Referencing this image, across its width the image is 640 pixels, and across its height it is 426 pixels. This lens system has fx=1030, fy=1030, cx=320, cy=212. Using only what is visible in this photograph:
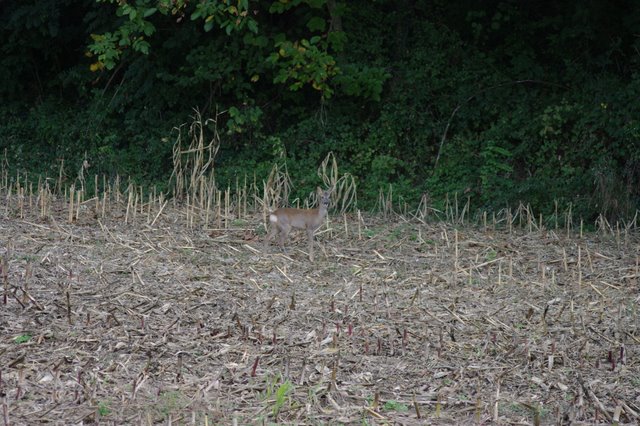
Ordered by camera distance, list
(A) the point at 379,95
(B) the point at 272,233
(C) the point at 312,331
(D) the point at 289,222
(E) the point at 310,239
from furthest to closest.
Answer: (A) the point at 379,95 → (B) the point at 272,233 → (D) the point at 289,222 → (E) the point at 310,239 → (C) the point at 312,331

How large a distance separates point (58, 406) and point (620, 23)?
39.2 ft

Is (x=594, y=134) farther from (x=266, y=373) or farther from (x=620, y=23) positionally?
(x=266, y=373)

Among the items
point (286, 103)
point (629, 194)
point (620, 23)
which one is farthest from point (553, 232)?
point (286, 103)

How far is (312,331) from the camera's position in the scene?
7707 millimetres

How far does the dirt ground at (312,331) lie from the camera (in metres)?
6.25

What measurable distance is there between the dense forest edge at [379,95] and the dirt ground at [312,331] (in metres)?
3.77

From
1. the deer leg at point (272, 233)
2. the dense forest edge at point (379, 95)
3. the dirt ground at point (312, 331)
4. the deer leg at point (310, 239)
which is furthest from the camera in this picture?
the dense forest edge at point (379, 95)

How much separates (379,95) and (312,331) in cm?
913

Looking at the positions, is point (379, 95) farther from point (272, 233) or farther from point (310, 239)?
point (310, 239)

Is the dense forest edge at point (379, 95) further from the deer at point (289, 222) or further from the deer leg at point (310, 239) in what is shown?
the deer leg at point (310, 239)

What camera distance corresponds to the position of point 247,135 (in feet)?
56.0

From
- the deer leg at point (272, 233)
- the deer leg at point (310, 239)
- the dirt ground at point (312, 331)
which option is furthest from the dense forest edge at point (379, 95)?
the dirt ground at point (312, 331)

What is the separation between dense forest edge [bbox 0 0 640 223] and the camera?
14.9 metres

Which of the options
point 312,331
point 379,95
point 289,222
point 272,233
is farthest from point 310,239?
point 379,95
